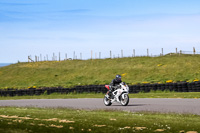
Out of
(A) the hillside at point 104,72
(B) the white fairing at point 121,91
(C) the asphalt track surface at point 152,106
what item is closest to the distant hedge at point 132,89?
(C) the asphalt track surface at point 152,106

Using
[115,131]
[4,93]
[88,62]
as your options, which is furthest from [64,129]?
[88,62]

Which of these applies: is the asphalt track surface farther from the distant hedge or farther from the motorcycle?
the distant hedge

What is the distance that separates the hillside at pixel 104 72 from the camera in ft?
163

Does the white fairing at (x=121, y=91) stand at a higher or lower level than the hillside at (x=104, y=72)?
lower

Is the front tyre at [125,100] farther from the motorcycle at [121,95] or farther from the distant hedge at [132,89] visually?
the distant hedge at [132,89]

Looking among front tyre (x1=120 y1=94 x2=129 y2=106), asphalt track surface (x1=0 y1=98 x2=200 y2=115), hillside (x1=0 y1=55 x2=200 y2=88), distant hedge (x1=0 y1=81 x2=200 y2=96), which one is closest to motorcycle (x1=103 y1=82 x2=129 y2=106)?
front tyre (x1=120 y1=94 x2=129 y2=106)

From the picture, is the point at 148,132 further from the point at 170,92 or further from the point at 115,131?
the point at 170,92

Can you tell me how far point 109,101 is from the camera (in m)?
20.8

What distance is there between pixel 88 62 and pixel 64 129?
6021 centimetres

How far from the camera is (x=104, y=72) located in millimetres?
57656

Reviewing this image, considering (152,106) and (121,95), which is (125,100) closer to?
(121,95)

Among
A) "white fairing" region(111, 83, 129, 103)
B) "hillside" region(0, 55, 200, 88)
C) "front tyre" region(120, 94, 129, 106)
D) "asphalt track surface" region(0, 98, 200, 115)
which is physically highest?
"hillside" region(0, 55, 200, 88)

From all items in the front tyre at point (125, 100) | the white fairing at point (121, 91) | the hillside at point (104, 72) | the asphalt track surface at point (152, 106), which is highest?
the hillside at point (104, 72)

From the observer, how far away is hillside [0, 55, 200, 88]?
4962cm
